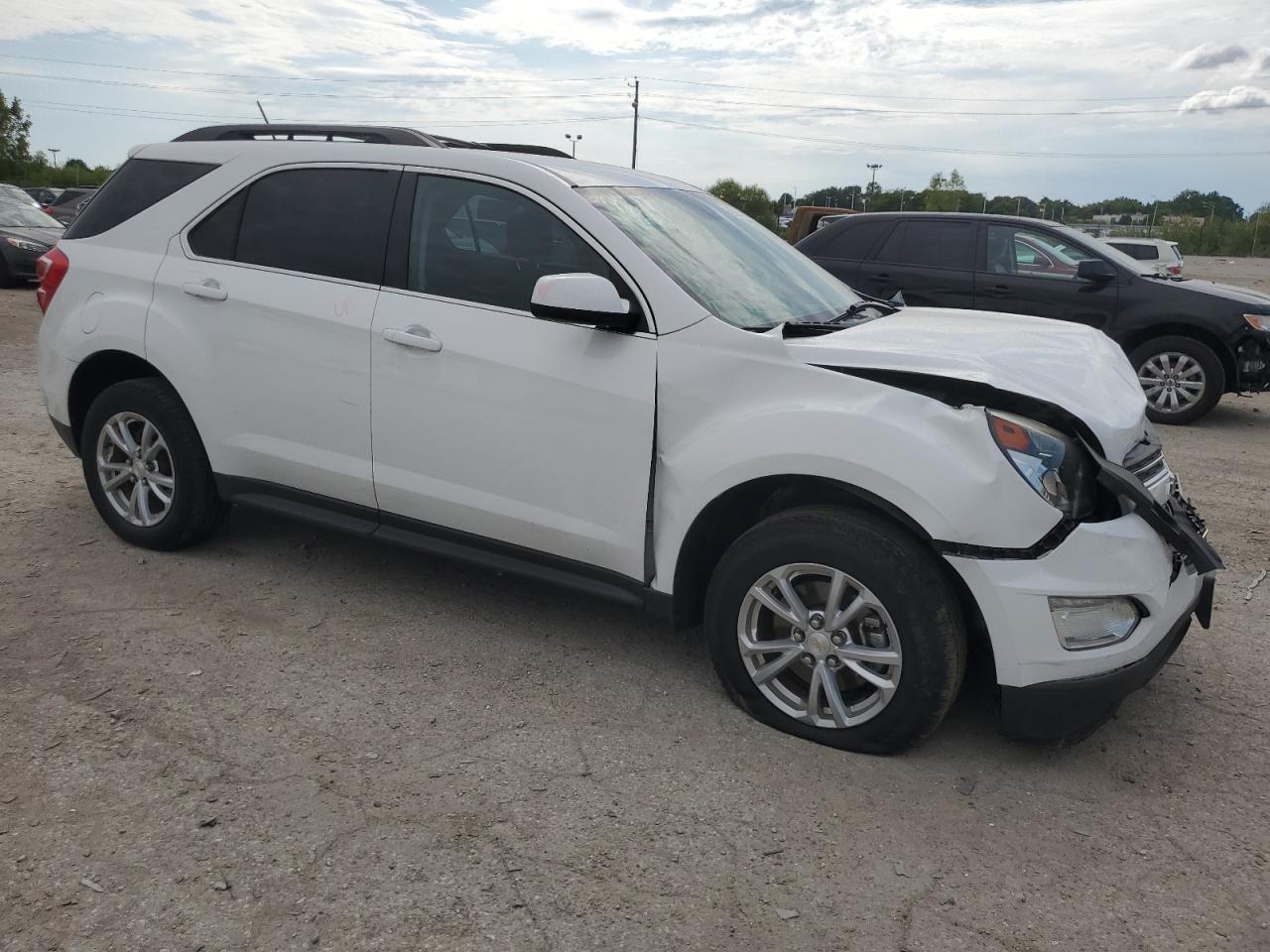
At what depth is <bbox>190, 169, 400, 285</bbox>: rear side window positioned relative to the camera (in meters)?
4.10

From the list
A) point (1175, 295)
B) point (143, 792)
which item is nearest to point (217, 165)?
point (143, 792)

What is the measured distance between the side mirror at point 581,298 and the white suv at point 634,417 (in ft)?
0.03

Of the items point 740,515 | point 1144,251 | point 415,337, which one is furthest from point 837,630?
point 1144,251

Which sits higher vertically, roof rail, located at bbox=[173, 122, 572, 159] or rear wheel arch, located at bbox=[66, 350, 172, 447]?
roof rail, located at bbox=[173, 122, 572, 159]

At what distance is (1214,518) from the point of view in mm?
A: 6031

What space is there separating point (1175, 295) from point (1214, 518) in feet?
12.2

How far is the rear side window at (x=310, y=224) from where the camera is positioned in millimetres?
4102

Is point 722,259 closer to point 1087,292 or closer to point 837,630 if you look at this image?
point 837,630

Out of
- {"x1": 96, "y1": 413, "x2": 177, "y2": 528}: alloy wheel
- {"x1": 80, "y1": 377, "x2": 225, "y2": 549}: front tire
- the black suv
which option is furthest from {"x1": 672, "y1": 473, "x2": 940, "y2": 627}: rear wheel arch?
the black suv

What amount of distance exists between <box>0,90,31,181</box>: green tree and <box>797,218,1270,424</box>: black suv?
66.6 metres

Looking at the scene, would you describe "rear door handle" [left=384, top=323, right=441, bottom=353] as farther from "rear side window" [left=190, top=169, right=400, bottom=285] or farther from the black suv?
Result: the black suv

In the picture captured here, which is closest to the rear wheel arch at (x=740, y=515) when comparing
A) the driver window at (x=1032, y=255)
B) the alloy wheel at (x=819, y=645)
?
the alloy wheel at (x=819, y=645)

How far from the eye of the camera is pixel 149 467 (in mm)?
4762

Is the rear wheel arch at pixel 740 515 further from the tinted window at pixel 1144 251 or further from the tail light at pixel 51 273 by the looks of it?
the tinted window at pixel 1144 251
